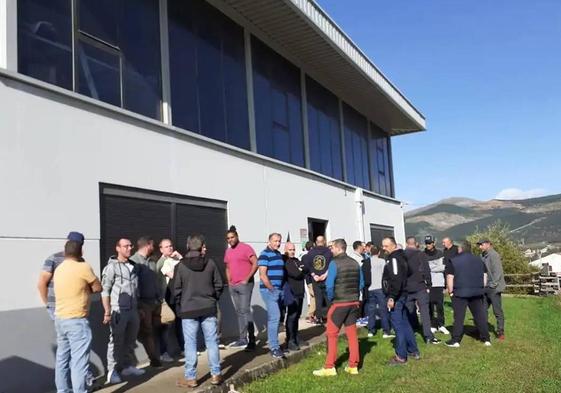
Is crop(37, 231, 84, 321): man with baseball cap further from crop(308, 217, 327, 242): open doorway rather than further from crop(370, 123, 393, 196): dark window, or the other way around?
crop(370, 123, 393, 196): dark window

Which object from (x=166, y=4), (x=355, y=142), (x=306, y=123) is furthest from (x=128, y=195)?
(x=355, y=142)

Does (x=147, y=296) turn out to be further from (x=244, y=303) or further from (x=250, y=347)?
(x=250, y=347)

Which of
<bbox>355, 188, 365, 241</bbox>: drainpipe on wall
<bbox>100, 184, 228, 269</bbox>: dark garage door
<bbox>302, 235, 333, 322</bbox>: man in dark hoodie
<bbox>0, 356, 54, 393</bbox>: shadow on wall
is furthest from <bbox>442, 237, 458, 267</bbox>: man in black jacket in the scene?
<bbox>0, 356, 54, 393</bbox>: shadow on wall

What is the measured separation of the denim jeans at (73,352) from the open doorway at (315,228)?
8628 mm

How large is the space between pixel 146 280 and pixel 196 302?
1.37 meters

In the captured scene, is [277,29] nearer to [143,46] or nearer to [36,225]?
[143,46]

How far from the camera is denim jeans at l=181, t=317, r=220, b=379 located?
602 cm

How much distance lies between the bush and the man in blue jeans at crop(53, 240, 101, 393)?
2437 cm

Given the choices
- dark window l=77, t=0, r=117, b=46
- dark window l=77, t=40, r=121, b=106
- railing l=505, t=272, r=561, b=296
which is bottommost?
railing l=505, t=272, r=561, b=296

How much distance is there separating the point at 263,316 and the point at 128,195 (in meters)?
4.29

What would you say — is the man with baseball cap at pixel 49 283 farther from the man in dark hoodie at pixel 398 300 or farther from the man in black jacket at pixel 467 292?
the man in black jacket at pixel 467 292

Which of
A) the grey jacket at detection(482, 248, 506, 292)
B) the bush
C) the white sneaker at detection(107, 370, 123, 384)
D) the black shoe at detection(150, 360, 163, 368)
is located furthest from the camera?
the bush

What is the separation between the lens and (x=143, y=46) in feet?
28.7

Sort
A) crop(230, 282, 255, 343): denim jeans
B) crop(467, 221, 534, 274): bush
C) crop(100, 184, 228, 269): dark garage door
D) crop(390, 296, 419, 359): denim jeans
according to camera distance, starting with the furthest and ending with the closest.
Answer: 1. crop(467, 221, 534, 274): bush
2. crop(230, 282, 255, 343): denim jeans
3. crop(390, 296, 419, 359): denim jeans
4. crop(100, 184, 228, 269): dark garage door
